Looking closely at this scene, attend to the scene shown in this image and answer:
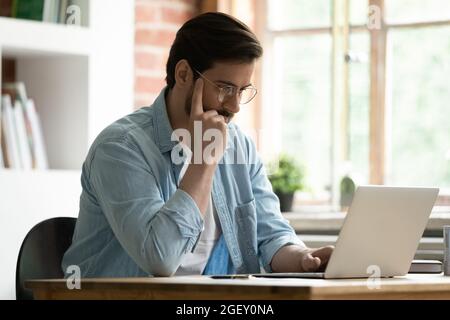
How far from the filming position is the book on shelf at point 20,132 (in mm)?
3318

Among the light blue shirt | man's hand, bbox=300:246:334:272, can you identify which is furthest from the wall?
man's hand, bbox=300:246:334:272

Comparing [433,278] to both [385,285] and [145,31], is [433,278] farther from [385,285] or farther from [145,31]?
[145,31]

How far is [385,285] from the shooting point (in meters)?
1.97

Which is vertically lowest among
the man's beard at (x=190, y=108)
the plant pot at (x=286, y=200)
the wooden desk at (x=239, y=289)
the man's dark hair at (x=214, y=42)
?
the plant pot at (x=286, y=200)

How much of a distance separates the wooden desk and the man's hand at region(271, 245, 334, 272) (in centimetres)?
27

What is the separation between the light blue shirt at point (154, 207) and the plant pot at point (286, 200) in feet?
3.73

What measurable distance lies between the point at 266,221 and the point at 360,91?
1382 millimetres

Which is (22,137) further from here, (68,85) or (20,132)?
(68,85)

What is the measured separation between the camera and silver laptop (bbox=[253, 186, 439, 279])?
80.9 inches

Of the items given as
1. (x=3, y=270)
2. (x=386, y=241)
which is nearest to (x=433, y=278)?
(x=386, y=241)

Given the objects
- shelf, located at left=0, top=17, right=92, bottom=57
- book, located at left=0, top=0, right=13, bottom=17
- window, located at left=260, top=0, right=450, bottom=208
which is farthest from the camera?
window, located at left=260, top=0, right=450, bottom=208

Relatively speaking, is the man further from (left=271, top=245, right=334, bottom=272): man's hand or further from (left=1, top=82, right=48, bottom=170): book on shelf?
(left=1, top=82, right=48, bottom=170): book on shelf

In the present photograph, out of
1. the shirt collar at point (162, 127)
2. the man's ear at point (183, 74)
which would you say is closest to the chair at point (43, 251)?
the shirt collar at point (162, 127)

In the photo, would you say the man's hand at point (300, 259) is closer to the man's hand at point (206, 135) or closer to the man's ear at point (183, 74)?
the man's hand at point (206, 135)
